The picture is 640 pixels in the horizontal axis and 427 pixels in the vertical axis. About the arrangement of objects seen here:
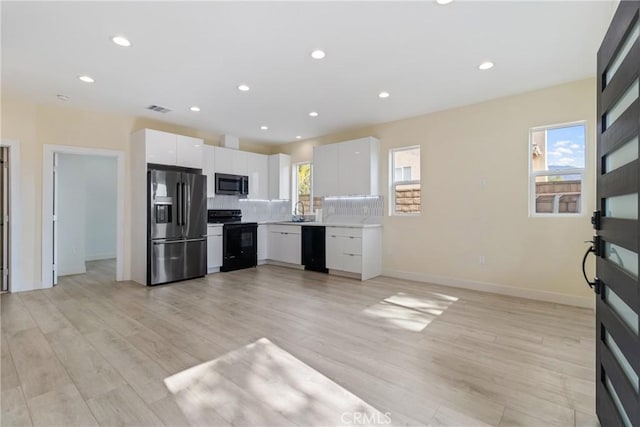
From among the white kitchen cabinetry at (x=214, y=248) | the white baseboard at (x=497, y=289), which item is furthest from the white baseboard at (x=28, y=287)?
the white baseboard at (x=497, y=289)

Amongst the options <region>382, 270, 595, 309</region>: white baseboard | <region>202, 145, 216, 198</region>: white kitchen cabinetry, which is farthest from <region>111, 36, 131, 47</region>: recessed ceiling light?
<region>382, 270, 595, 309</region>: white baseboard

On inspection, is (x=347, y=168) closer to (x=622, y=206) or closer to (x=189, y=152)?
(x=189, y=152)

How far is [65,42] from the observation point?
2820 millimetres

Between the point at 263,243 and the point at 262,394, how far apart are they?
482cm

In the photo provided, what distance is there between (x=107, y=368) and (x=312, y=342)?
1.59 metres

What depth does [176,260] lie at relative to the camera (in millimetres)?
4941

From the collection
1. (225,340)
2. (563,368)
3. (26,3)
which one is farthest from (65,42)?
(563,368)

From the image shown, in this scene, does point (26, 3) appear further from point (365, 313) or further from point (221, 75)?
point (365, 313)

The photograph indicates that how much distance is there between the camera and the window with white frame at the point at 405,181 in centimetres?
518

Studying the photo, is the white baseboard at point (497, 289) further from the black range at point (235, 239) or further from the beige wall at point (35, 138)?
the beige wall at point (35, 138)

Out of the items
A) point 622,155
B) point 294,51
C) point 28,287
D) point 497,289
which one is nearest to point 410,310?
point 497,289

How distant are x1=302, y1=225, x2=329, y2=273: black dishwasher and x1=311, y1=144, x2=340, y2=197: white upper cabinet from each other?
78cm

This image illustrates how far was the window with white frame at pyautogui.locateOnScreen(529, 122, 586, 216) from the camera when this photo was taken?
377 centimetres

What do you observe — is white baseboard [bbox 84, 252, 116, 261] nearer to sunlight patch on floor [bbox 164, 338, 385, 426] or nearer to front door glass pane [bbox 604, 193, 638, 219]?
sunlight patch on floor [bbox 164, 338, 385, 426]
